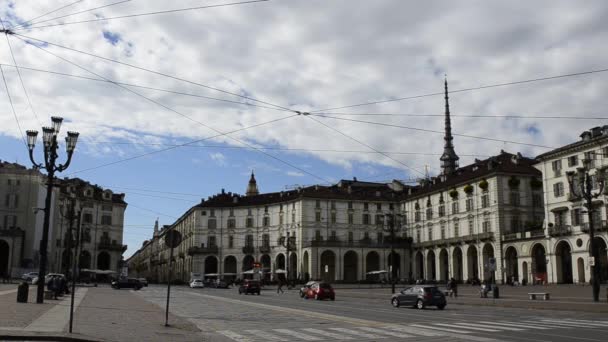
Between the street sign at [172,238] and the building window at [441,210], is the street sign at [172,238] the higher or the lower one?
the lower one

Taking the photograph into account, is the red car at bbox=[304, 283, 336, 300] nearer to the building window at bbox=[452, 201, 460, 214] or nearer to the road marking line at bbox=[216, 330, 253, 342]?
the road marking line at bbox=[216, 330, 253, 342]

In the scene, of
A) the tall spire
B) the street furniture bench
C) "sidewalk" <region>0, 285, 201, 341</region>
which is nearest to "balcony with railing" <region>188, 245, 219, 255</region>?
the tall spire

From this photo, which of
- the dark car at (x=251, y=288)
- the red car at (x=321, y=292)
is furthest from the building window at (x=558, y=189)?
the dark car at (x=251, y=288)

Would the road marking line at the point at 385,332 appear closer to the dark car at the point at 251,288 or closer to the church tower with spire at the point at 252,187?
the dark car at the point at 251,288

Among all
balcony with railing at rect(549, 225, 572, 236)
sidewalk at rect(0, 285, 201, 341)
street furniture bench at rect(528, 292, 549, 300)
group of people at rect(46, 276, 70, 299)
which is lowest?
sidewalk at rect(0, 285, 201, 341)

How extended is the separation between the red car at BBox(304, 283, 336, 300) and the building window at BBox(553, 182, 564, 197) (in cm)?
3268

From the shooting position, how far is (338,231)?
99500mm

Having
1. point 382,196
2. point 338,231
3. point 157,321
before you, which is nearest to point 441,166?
point 382,196

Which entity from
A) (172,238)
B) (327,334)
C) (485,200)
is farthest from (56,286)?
(485,200)

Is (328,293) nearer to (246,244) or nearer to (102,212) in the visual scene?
(246,244)

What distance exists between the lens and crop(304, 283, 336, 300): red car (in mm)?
44688

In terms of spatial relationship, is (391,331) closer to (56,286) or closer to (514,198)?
(56,286)

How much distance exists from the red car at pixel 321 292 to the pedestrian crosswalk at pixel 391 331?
2455 cm

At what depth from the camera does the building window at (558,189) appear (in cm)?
6536
